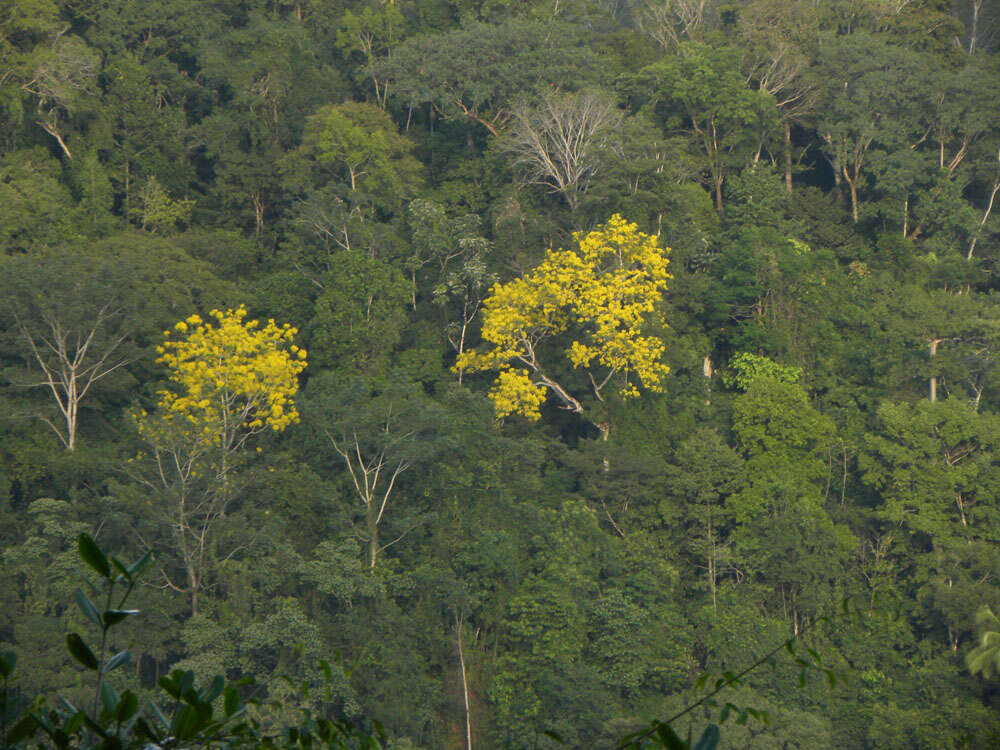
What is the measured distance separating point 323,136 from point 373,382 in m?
5.17

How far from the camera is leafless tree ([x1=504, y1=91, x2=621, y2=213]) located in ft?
62.0

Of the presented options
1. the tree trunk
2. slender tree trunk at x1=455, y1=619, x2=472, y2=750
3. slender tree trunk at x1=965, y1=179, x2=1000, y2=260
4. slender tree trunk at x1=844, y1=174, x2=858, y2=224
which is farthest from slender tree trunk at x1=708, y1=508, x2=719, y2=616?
slender tree trunk at x1=965, y1=179, x2=1000, y2=260

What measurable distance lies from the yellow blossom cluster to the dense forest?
58 mm

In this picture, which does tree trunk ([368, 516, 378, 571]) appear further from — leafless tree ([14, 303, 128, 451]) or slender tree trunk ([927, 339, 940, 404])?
slender tree trunk ([927, 339, 940, 404])

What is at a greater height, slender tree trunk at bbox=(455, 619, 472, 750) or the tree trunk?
the tree trunk

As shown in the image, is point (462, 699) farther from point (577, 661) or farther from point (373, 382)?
point (373, 382)

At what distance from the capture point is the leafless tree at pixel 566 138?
1889 cm

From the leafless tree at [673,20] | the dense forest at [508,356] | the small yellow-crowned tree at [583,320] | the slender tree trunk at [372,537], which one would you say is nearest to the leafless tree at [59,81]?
the dense forest at [508,356]

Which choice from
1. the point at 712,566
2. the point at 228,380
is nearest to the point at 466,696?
the point at 712,566

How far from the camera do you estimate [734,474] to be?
56.9 feet

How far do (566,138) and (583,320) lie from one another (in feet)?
11.8

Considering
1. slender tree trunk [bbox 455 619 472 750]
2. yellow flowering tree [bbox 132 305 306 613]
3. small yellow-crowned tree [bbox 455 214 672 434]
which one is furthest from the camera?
small yellow-crowned tree [bbox 455 214 672 434]

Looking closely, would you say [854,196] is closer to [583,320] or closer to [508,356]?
[583,320]

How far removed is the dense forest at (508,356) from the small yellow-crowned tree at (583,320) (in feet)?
0.25
